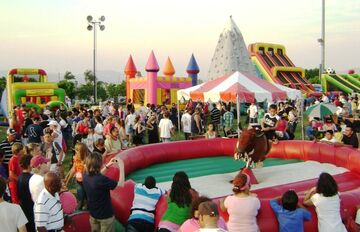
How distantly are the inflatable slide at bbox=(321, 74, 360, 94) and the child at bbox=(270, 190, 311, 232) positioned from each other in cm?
2440

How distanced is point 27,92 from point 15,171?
12366 millimetres

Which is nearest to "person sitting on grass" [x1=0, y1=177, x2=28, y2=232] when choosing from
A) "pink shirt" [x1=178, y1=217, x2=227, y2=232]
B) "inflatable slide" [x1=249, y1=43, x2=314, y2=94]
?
"pink shirt" [x1=178, y1=217, x2=227, y2=232]

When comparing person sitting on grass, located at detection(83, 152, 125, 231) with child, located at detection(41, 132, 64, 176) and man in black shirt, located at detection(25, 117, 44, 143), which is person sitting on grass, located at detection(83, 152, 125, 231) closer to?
child, located at detection(41, 132, 64, 176)

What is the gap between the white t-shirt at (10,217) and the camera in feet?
9.57

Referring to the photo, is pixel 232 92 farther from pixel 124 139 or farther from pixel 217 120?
pixel 217 120

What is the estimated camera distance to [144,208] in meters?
4.17

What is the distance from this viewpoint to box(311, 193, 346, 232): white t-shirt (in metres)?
3.97

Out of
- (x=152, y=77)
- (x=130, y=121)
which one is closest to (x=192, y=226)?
(x=130, y=121)

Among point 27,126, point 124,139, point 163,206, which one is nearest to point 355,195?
point 163,206

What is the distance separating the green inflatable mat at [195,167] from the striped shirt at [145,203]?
224 cm

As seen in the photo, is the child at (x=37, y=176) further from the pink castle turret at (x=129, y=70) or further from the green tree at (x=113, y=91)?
the green tree at (x=113, y=91)

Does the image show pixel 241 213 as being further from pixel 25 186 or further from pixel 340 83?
pixel 340 83

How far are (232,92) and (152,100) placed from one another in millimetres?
9995

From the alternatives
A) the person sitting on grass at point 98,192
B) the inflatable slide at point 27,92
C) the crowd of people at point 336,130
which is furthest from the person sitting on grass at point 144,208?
the inflatable slide at point 27,92
